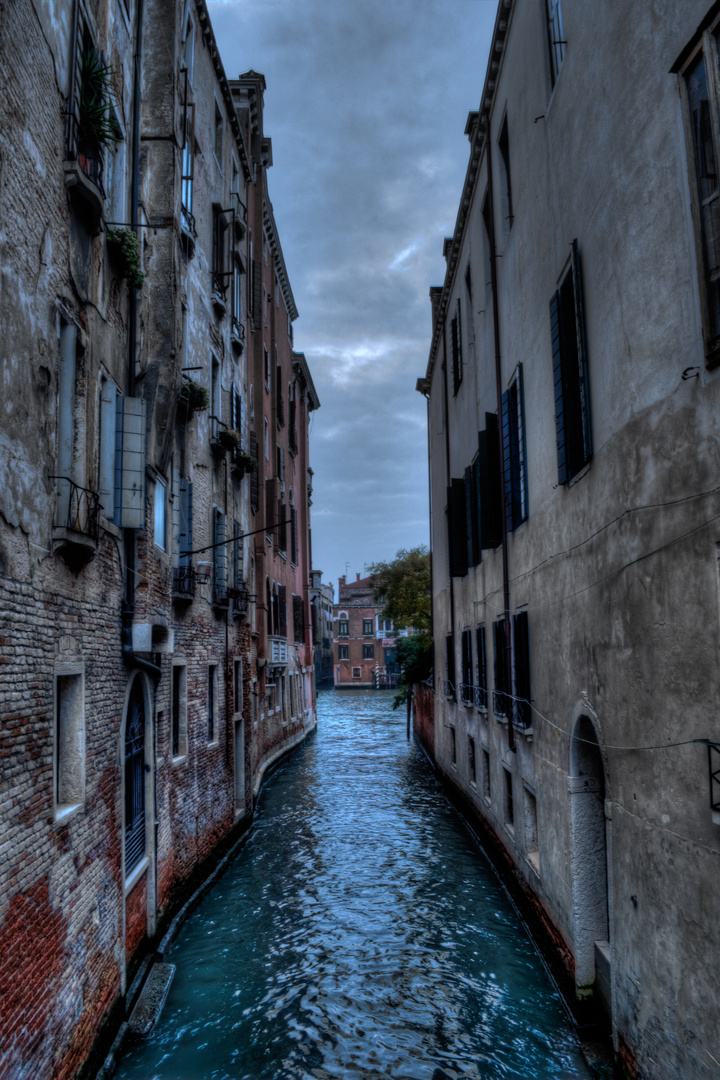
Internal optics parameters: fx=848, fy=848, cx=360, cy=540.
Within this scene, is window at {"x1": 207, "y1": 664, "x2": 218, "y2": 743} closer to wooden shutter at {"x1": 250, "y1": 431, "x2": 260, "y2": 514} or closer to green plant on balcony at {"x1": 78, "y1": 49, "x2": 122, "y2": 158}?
wooden shutter at {"x1": 250, "y1": 431, "x2": 260, "y2": 514}

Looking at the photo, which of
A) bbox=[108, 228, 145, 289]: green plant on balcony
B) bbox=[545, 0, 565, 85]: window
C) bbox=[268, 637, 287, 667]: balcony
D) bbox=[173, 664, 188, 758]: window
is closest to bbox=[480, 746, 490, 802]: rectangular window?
bbox=[173, 664, 188, 758]: window

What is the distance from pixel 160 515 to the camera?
10.0 m

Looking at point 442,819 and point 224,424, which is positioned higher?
point 224,424

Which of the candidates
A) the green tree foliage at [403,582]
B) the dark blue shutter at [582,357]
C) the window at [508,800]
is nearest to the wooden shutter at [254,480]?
the window at [508,800]

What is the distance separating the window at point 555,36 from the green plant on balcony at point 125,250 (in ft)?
13.3

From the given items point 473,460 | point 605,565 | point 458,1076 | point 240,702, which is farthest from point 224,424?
point 458,1076

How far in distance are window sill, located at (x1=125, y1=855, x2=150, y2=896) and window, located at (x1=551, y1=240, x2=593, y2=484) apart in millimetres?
5256

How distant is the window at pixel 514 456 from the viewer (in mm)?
9500

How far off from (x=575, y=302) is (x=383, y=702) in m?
51.0

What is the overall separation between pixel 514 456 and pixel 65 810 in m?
6.24

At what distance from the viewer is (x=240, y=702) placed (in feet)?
50.7

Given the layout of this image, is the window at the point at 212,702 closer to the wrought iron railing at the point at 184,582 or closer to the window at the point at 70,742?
the wrought iron railing at the point at 184,582

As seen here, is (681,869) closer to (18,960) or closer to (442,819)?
(18,960)

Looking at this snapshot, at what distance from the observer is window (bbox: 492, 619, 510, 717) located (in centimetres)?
1083
